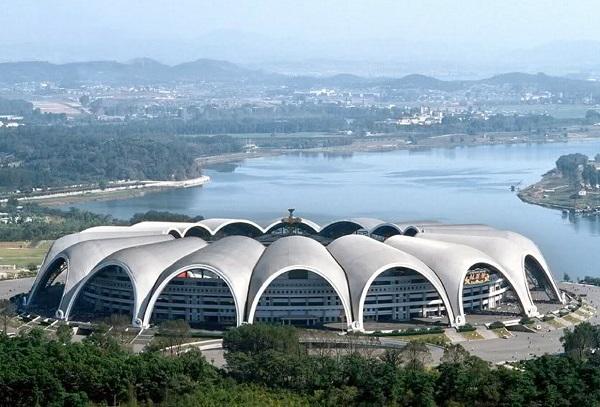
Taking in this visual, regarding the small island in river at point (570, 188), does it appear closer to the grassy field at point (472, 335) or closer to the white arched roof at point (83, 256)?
the grassy field at point (472, 335)

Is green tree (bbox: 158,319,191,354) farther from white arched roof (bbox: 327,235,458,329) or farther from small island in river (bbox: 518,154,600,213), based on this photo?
small island in river (bbox: 518,154,600,213)

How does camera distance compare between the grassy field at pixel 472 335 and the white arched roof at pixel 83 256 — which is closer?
the grassy field at pixel 472 335

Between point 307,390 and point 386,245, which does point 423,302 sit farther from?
point 307,390

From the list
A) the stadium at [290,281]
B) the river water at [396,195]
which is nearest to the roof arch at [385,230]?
the stadium at [290,281]

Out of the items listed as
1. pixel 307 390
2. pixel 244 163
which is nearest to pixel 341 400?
pixel 307 390

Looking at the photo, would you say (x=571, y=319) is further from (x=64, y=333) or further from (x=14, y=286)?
(x=14, y=286)

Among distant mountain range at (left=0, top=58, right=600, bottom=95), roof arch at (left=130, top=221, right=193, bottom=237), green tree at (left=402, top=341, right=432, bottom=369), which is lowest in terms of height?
green tree at (left=402, top=341, right=432, bottom=369)

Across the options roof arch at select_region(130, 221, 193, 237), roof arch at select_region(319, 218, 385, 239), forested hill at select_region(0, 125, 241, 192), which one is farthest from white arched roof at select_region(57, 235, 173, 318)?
forested hill at select_region(0, 125, 241, 192)

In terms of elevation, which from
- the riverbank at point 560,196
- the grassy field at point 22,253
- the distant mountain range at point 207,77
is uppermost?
the distant mountain range at point 207,77
